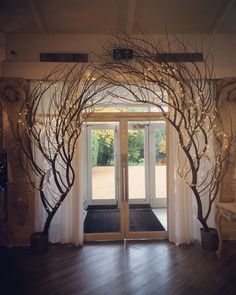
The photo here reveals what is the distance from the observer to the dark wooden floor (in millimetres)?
2822

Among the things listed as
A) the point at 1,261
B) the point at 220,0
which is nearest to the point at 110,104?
the point at 220,0

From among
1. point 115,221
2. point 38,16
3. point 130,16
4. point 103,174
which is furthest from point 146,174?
point 38,16

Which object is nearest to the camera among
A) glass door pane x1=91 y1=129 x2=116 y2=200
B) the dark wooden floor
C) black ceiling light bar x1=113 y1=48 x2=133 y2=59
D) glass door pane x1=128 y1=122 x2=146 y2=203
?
the dark wooden floor

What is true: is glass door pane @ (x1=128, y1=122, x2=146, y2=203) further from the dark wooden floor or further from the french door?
the dark wooden floor

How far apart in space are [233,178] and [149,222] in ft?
5.55

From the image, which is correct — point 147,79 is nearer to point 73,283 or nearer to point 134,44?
point 134,44

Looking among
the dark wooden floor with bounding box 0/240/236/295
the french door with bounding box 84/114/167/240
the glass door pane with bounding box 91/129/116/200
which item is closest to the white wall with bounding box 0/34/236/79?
the french door with bounding box 84/114/167/240

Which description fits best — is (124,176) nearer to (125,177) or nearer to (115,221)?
(125,177)

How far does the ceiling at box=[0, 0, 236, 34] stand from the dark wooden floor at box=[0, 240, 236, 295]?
351 centimetres

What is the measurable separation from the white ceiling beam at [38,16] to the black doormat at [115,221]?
3.33 meters

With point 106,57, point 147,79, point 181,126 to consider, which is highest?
point 106,57

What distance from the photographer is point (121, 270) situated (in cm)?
326

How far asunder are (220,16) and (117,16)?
1.59 metres

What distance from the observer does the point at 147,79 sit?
3.96 m
